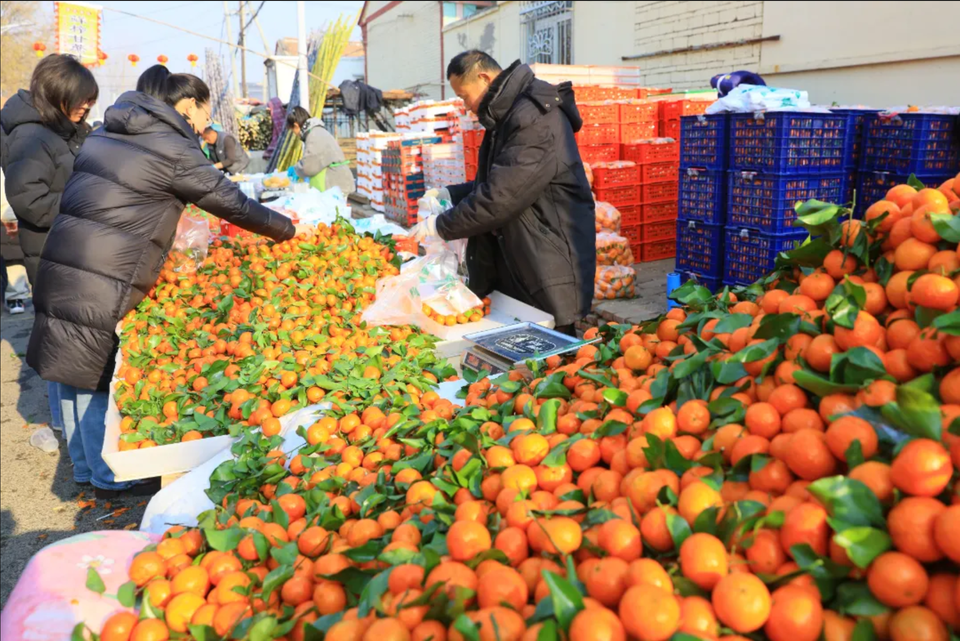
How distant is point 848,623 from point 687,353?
33.8 inches

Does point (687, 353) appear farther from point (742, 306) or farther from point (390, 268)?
point (390, 268)

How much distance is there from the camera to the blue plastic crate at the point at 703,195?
5430 millimetres

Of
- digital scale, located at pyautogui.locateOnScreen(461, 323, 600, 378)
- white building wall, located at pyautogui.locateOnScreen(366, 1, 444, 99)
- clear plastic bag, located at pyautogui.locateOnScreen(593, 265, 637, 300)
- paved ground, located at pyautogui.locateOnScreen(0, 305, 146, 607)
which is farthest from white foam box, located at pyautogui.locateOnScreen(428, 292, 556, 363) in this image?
white building wall, located at pyautogui.locateOnScreen(366, 1, 444, 99)

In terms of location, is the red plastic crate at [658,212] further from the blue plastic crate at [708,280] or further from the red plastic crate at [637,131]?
the blue plastic crate at [708,280]

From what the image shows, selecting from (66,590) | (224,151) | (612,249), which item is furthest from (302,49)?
(66,590)

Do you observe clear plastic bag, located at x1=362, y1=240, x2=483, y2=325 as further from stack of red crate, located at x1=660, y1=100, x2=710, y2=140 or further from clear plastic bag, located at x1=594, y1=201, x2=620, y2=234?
stack of red crate, located at x1=660, y1=100, x2=710, y2=140

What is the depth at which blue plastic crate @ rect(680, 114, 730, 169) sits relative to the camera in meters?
5.31

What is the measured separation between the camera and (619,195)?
22.7ft

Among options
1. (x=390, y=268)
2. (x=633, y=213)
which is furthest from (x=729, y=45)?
(x=390, y=268)

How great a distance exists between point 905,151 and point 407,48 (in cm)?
2091

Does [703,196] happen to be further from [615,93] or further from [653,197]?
[615,93]

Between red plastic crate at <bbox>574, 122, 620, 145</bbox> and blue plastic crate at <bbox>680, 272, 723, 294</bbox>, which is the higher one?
red plastic crate at <bbox>574, 122, 620, 145</bbox>

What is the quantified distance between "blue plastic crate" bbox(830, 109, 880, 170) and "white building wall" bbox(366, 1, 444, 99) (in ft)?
56.2

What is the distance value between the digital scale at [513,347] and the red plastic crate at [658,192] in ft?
14.2
